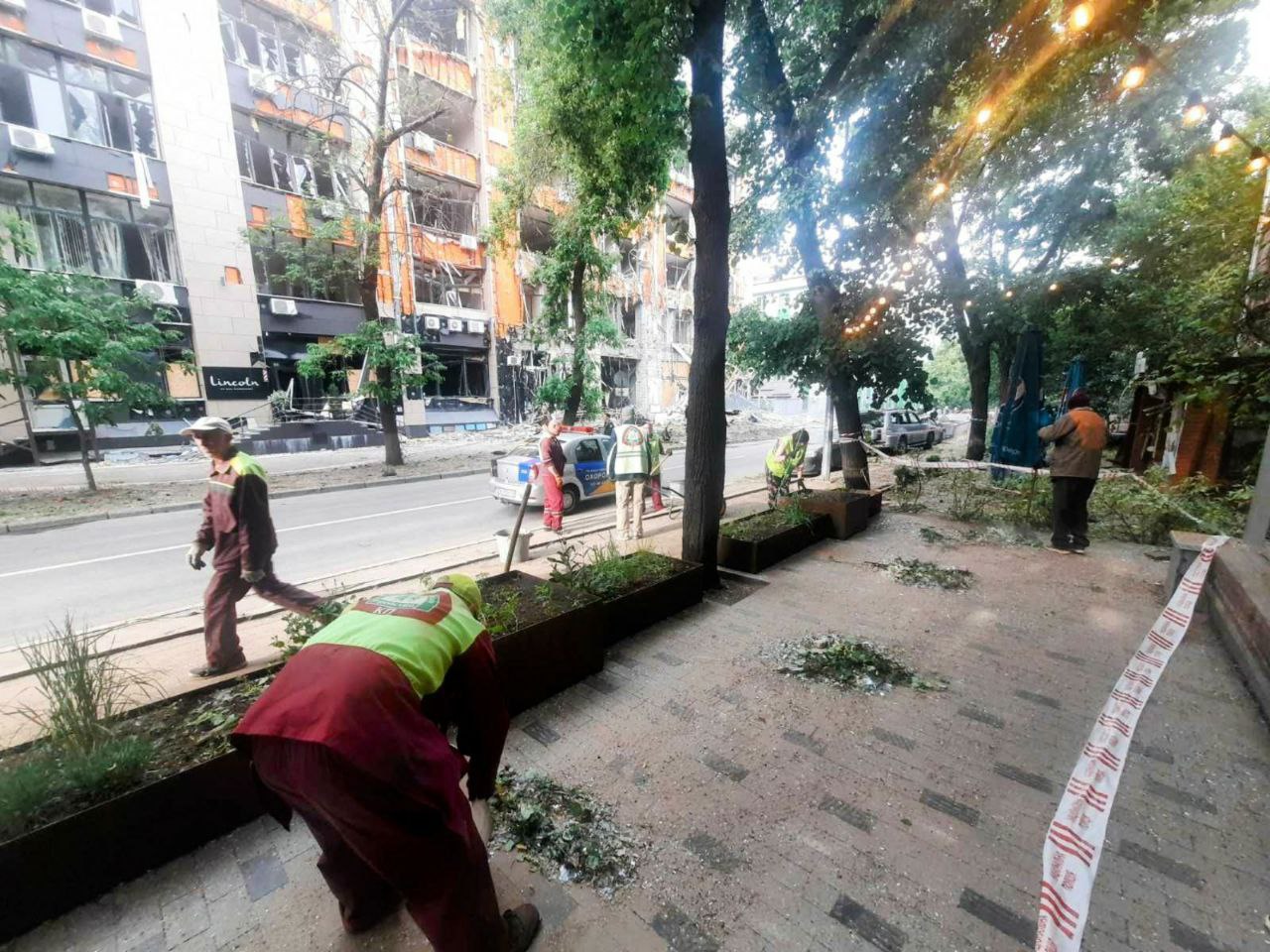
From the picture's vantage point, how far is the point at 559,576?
4.37 meters

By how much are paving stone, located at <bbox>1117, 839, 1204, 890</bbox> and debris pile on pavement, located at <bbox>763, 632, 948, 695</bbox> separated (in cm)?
132

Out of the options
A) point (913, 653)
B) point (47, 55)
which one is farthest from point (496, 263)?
point (913, 653)

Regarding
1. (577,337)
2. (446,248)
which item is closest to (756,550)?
(577,337)

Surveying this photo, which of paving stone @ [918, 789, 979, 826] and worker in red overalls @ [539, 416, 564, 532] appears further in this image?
worker in red overalls @ [539, 416, 564, 532]

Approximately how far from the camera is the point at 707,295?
5.09 metres

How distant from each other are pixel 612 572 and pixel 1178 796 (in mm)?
3646

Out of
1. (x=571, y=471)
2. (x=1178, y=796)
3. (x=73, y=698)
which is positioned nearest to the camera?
(x=73, y=698)

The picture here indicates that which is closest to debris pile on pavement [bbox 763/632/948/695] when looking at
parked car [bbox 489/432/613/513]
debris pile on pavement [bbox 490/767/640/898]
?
debris pile on pavement [bbox 490/767/640/898]

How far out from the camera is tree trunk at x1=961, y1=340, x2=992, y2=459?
12.2 metres

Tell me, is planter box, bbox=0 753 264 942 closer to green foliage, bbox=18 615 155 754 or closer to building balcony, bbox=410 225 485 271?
green foliage, bbox=18 615 155 754

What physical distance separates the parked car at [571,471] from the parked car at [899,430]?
35.6ft

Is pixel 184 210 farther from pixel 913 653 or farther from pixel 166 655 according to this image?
pixel 913 653

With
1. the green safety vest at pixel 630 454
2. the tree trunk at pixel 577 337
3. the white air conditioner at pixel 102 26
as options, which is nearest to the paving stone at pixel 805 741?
the green safety vest at pixel 630 454

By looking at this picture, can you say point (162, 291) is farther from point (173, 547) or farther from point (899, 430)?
point (899, 430)
